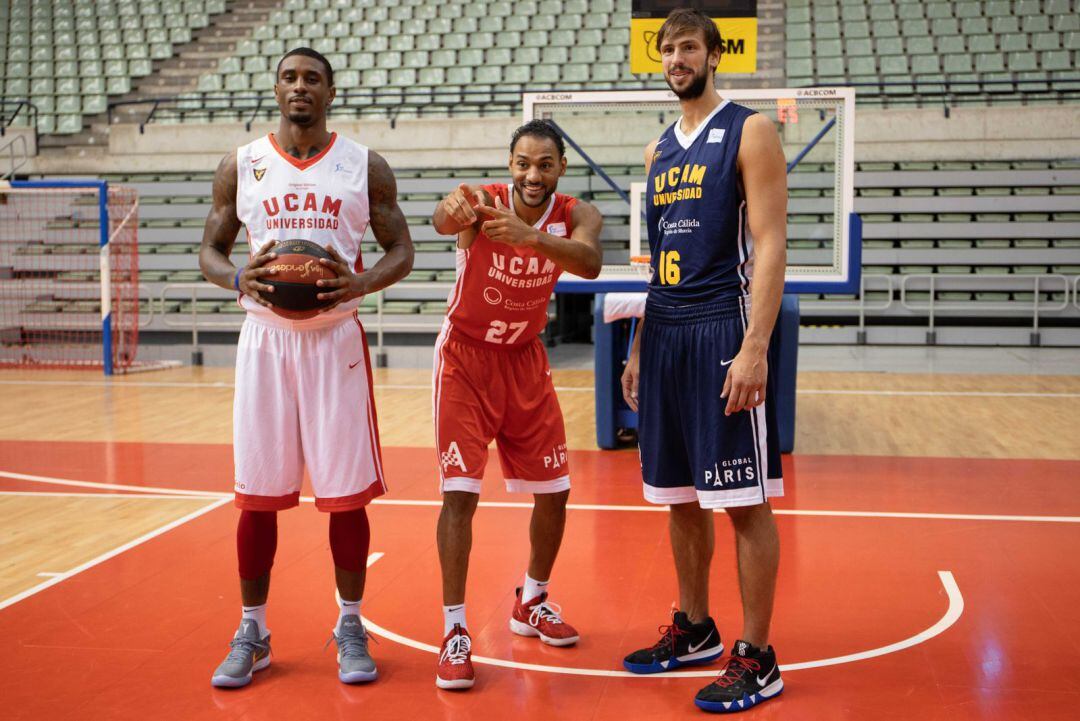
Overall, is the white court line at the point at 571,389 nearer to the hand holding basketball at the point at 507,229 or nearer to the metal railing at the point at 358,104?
the metal railing at the point at 358,104

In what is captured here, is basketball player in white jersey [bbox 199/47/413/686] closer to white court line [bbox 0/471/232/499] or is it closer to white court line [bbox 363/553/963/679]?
white court line [bbox 363/553/963/679]

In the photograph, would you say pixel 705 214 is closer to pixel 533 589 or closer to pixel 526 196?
pixel 526 196

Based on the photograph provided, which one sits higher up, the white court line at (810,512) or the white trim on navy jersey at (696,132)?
the white trim on navy jersey at (696,132)

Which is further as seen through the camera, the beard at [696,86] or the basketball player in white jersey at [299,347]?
the basketball player in white jersey at [299,347]

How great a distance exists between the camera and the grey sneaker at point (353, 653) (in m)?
3.26

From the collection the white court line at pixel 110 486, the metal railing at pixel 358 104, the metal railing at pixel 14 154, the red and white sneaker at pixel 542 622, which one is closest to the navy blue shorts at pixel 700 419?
the red and white sneaker at pixel 542 622

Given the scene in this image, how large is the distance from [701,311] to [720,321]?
0.23 ft

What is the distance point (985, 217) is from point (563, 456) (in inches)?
504

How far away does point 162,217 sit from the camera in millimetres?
15367

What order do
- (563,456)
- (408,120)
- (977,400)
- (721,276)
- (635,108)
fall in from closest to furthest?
(721,276) < (563,456) < (635,108) < (977,400) < (408,120)

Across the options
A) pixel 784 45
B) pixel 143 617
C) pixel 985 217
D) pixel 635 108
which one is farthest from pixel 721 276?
pixel 784 45

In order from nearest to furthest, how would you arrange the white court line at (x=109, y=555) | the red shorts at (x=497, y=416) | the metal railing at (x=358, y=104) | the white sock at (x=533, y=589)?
the red shorts at (x=497, y=416), the white sock at (x=533, y=589), the white court line at (x=109, y=555), the metal railing at (x=358, y=104)

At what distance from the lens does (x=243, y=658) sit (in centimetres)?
328

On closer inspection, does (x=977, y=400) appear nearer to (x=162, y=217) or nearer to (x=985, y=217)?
(x=985, y=217)
